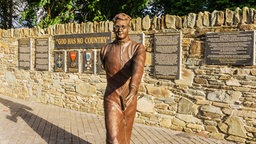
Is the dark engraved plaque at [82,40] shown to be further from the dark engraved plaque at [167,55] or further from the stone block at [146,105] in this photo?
the stone block at [146,105]

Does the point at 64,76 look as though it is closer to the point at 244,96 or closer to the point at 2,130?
the point at 2,130

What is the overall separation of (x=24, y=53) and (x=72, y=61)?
2381 mm

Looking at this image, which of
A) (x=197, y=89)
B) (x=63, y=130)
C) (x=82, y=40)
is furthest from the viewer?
(x=82, y=40)

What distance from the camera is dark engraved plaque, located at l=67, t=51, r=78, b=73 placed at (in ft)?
26.4

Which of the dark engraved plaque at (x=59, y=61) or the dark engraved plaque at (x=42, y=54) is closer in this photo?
the dark engraved plaque at (x=59, y=61)

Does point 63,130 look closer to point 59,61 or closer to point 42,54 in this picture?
point 59,61

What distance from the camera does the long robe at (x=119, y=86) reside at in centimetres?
322

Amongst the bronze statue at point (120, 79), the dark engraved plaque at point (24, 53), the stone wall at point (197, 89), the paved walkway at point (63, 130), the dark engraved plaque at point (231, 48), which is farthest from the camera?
the dark engraved plaque at point (24, 53)

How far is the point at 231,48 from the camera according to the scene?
5246 millimetres

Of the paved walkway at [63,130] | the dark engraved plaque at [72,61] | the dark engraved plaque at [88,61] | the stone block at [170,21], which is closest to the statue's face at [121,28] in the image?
the paved walkway at [63,130]

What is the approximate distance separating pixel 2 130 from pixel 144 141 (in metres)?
3.10

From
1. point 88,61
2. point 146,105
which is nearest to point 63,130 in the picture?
point 146,105

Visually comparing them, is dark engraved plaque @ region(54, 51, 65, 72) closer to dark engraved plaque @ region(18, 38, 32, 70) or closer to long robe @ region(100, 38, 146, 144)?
dark engraved plaque @ region(18, 38, 32, 70)

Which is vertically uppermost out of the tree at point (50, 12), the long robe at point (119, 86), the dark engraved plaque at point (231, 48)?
the tree at point (50, 12)
